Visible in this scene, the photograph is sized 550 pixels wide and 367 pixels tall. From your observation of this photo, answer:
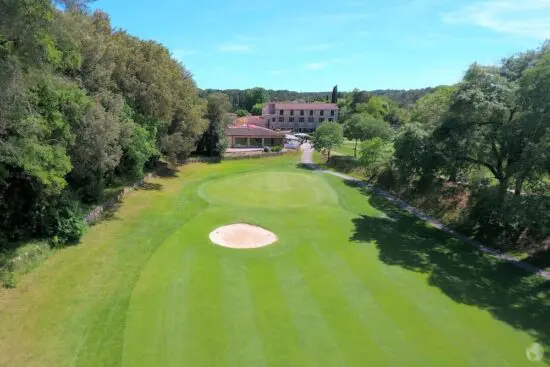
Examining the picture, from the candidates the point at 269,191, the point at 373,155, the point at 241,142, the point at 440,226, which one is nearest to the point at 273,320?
the point at 440,226

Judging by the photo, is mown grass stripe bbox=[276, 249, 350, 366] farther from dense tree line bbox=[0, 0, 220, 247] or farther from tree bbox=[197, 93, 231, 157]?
tree bbox=[197, 93, 231, 157]

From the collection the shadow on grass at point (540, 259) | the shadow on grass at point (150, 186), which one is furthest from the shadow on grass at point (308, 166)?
the shadow on grass at point (540, 259)

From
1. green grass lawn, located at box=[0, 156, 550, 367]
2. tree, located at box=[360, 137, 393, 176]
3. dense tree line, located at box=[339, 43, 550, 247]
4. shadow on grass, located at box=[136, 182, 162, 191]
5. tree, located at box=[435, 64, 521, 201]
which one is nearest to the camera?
green grass lawn, located at box=[0, 156, 550, 367]

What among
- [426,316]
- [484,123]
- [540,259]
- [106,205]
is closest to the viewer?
[426,316]

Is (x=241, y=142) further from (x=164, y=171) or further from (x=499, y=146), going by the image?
(x=499, y=146)

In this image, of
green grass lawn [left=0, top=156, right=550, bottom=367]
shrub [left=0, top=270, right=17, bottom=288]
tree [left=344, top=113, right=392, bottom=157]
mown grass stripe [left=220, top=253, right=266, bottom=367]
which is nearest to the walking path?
green grass lawn [left=0, top=156, right=550, bottom=367]

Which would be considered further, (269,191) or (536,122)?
(269,191)

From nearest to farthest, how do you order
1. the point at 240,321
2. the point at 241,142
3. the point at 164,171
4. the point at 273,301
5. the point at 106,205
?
the point at 240,321 < the point at 273,301 < the point at 106,205 < the point at 164,171 < the point at 241,142
